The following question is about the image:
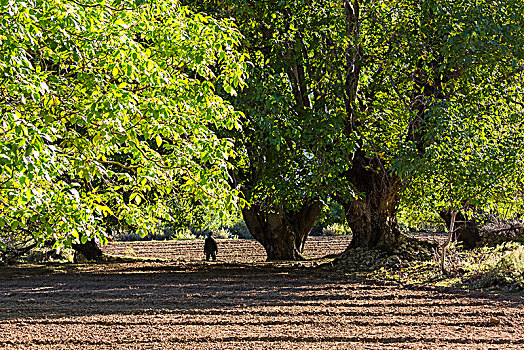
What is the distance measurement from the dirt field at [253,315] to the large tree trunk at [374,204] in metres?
2.10

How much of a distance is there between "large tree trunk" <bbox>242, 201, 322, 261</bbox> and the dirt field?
400 cm

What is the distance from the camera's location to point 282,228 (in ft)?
59.4

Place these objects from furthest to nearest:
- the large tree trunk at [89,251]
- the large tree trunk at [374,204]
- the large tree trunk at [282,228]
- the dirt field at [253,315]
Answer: the large tree trunk at [89,251] < the large tree trunk at [282,228] < the large tree trunk at [374,204] < the dirt field at [253,315]

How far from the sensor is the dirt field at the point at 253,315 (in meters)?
7.12

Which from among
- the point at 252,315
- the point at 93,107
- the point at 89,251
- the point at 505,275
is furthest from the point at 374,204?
the point at 93,107

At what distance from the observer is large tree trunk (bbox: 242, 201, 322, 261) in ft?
58.7

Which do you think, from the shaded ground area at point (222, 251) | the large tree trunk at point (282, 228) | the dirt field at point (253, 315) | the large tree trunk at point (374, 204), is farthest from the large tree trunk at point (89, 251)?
the large tree trunk at point (374, 204)

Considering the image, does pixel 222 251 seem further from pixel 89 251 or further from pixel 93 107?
pixel 93 107

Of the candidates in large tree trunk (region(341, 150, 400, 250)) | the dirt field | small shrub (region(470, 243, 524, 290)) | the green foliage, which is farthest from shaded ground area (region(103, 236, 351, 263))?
the green foliage

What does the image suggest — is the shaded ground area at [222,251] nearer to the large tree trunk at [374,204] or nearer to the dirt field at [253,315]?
the large tree trunk at [374,204]

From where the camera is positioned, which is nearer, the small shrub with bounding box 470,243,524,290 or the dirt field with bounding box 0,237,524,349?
the dirt field with bounding box 0,237,524,349

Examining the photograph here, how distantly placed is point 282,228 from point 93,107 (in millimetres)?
13242

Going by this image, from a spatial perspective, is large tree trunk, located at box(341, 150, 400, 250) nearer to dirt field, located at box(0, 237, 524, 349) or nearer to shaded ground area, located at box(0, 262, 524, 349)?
dirt field, located at box(0, 237, 524, 349)

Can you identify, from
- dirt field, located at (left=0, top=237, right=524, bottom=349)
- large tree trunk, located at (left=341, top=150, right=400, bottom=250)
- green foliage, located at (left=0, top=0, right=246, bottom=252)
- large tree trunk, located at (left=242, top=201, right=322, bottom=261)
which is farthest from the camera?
large tree trunk, located at (left=242, top=201, right=322, bottom=261)
